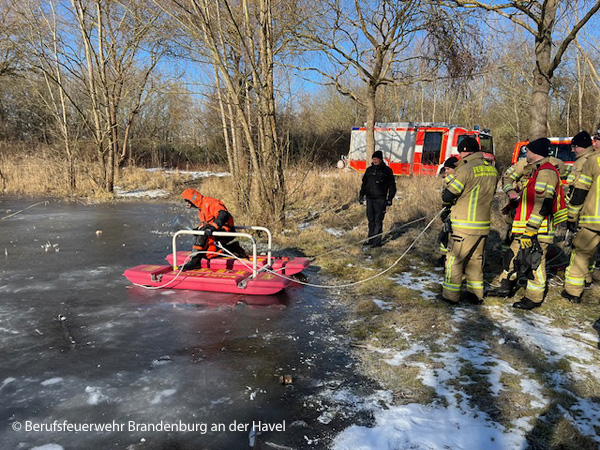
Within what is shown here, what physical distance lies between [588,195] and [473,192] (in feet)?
5.01

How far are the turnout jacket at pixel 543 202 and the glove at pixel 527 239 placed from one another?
0.14 ft

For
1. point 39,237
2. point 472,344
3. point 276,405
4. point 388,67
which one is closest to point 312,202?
point 388,67

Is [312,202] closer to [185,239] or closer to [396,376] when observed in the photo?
[185,239]

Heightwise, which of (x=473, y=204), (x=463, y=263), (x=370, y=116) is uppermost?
(x=370, y=116)

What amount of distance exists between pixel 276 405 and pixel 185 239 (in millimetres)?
7095

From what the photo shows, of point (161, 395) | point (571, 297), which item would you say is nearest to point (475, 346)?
point (571, 297)

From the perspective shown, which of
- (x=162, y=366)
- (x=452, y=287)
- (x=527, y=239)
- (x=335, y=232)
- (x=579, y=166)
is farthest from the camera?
Result: (x=335, y=232)

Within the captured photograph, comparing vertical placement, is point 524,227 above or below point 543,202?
below

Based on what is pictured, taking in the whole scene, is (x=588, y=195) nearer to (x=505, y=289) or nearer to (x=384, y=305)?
(x=505, y=289)

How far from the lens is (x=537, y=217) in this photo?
476cm

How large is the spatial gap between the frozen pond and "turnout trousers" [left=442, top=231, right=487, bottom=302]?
4.87 feet

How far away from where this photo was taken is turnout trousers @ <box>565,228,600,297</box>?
5.11 m

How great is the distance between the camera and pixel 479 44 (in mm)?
11148

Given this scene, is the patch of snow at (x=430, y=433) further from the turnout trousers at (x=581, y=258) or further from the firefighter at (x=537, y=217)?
the turnout trousers at (x=581, y=258)
